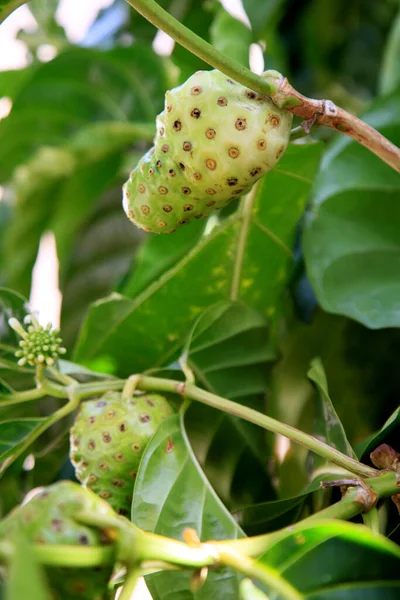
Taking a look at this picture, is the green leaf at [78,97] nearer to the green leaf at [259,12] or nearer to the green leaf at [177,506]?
the green leaf at [259,12]

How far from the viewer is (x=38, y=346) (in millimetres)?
587

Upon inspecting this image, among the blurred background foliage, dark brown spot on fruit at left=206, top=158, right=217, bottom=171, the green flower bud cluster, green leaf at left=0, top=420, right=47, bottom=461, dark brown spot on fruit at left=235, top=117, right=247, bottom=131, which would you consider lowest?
the blurred background foliage

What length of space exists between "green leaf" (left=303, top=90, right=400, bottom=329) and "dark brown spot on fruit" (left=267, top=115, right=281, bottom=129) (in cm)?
25

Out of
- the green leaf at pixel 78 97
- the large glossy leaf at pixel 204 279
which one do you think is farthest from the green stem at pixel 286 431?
the green leaf at pixel 78 97

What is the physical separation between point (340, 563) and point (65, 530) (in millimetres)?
144

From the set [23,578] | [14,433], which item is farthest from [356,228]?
[23,578]

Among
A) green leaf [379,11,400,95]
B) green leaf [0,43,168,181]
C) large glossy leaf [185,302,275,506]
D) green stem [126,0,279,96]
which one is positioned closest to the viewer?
green stem [126,0,279,96]

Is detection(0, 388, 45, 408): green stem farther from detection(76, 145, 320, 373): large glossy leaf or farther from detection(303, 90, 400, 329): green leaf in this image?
detection(303, 90, 400, 329): green leaf

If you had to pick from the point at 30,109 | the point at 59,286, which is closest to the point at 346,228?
the point at 59,286

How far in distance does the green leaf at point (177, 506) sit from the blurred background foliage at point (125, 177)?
100mm

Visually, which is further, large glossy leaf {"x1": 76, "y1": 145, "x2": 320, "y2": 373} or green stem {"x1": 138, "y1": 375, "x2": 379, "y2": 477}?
large glossy leaf {"x1": 76, "y1": 145, "x2": 320, "y2": 373}

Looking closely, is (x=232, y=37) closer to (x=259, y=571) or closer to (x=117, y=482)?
(x=117, y=482)

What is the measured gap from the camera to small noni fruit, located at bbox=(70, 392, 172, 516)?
0.53m

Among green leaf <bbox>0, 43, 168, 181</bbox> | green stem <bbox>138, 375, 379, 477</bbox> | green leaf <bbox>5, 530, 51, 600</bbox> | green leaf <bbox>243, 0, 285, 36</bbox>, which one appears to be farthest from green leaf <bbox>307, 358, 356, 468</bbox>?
green leaf <bbox>0, 43, 168, 181</bbox>
